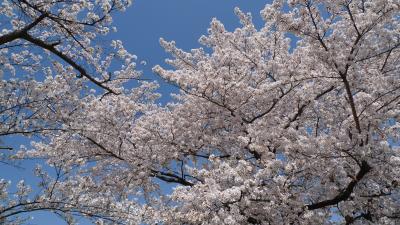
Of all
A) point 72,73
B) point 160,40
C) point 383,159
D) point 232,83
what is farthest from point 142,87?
point 383,159

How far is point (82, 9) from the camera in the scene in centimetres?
771

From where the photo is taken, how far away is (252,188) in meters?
8.69

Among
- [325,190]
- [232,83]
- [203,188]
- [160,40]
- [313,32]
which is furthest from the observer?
[160,40]

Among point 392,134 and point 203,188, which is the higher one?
point 392,134

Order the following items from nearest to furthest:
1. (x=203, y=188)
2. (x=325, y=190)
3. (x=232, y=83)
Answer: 1. (x=203, y=188)
2. (x=325, y=190)
3. (x=232, y=83)

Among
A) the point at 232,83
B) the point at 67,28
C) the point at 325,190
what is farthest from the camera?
the point at 232,83

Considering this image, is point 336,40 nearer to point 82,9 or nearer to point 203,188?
point 203,188

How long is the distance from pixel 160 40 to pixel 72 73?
7.72 meters

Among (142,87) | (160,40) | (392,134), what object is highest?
(160,40)

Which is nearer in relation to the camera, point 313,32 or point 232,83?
point 313,32

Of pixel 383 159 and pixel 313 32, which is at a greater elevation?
pixel 313 32

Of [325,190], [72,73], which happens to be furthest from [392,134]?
[72,73]

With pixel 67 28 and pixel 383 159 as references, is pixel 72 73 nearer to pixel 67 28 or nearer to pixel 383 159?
pixel 67 28

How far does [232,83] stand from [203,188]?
336 centimetres
